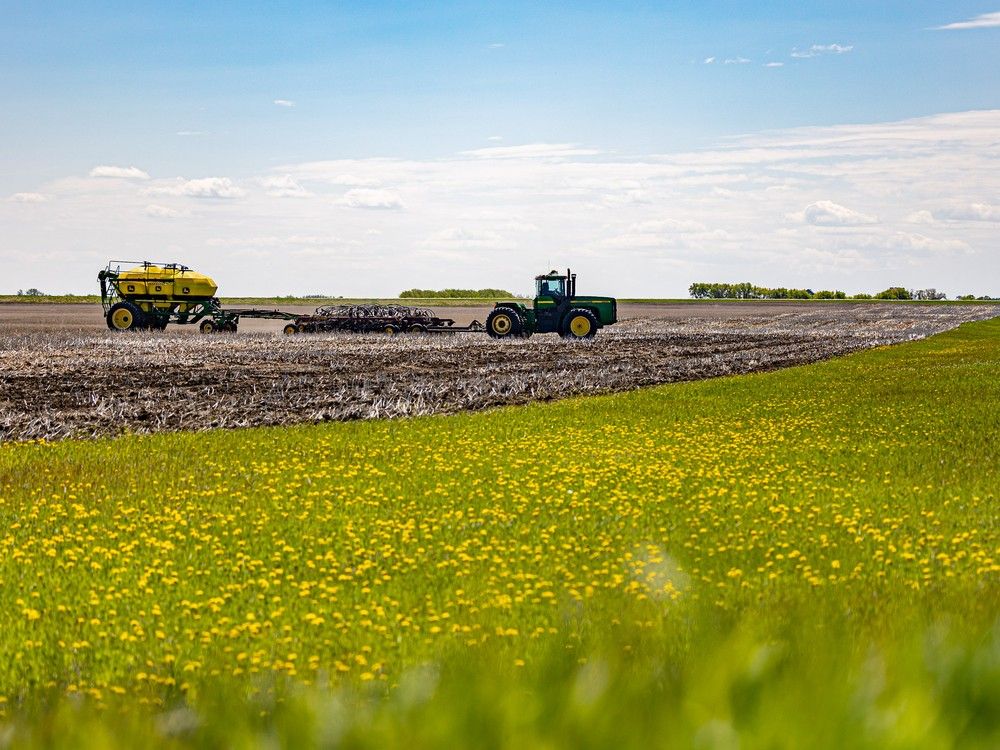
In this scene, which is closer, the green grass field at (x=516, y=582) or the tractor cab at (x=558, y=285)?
the green grass field at (x=516, y=582)

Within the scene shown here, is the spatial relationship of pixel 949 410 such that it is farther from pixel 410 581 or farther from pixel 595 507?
pixel 410 581

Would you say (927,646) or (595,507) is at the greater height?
(927,646)

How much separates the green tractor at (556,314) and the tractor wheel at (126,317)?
838 inches

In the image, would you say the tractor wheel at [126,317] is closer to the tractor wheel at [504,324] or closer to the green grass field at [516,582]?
the tractor wheel at [504,324]

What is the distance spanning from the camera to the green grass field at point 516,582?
5.04 ft

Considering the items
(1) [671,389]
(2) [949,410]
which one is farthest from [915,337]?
(2) [949,410]

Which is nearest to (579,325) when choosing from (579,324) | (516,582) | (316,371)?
(579,324)

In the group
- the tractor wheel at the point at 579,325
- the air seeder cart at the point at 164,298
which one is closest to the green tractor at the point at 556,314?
the tractor wheel at the point at 579,325

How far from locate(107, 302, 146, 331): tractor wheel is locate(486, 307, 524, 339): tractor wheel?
69.8 feet

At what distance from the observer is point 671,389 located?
103ft

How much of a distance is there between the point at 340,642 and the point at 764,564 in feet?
16.1

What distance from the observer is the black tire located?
57.2 metres

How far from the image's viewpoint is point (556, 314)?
57.8m

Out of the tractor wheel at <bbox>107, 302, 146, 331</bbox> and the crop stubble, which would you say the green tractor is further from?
the tractor wheel at <bbox>107, 302, 146, 331</bbox>
